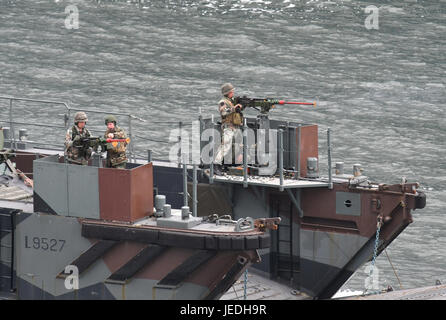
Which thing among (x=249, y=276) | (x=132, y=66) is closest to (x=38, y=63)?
(x=132, y=66)

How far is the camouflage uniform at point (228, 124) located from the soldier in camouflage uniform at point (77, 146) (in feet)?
10.6

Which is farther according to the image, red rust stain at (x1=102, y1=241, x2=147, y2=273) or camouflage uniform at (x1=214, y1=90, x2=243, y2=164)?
camouflage uniform at (x1=214, y1=90, x2=243, y2=164)

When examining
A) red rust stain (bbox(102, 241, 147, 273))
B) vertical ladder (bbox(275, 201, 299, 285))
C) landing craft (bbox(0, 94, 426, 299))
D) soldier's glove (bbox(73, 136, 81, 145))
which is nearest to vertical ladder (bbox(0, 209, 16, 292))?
landing craft (bbox(0, 94, 426, 299))

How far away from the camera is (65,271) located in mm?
22844

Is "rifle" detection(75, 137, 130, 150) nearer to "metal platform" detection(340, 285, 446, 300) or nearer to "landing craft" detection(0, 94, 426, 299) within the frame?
"landing craft" detection(0, 94, 426, 299)

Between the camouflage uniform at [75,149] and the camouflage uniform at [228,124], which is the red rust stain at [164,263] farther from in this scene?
the camouflage uniform at [228,124]

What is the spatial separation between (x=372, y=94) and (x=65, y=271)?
107 feet

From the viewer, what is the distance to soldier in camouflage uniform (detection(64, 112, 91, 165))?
22844 millimetres

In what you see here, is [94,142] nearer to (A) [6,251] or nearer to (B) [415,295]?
(A) [6,251]

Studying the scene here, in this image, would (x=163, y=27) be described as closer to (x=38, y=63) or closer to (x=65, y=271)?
(x=38, y=63)

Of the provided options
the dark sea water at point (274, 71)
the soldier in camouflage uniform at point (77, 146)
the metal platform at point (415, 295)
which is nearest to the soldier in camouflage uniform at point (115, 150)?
the soldier in camouflage uniform at point (77, 146)

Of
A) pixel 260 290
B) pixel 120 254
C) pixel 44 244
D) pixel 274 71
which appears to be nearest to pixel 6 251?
pixel 44 244

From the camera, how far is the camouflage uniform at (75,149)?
2291 cm

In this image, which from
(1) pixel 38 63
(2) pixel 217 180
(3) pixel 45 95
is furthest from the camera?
(1) pixel 38 63
